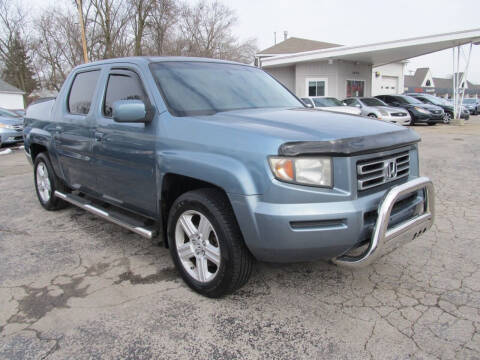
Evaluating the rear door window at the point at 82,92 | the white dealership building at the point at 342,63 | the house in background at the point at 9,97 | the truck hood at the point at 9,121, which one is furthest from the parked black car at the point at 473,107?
the house in background at the point at 9,97

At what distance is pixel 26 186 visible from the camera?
7.11m

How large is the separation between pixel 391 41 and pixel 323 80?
525 cm

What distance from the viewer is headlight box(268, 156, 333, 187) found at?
93.1 inches

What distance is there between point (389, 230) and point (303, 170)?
2.34 ft

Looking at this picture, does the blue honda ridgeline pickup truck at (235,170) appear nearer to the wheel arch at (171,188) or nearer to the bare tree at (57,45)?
the wheel arch at (171,188)

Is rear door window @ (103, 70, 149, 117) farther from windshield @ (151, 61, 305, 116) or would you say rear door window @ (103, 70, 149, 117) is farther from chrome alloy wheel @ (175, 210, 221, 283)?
chrome alloy wheel @ (175, 210, 221, 283)

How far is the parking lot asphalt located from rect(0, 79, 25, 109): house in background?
4389 cm

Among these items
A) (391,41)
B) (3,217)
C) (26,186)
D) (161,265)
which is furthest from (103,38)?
(161,265)

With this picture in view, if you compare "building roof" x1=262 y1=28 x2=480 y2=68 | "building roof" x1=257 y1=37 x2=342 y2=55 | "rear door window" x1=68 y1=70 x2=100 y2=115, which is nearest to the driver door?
"rear door window" x1=68 y1=70 x2=100 y2=115

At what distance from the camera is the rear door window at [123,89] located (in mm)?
3418

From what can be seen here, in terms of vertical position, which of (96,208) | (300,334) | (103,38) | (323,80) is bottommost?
(300,334)

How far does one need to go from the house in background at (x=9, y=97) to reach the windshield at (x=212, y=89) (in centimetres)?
4419

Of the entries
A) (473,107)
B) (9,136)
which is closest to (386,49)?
(473,107)

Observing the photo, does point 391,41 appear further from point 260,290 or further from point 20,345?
point 20,345
